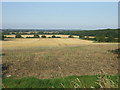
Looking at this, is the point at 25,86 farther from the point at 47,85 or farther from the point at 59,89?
the point at 59,89

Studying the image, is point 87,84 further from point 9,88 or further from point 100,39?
point 100,39

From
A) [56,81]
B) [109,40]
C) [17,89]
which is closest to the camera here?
[17,89]

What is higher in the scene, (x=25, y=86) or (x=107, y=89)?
(x=107, y=89)

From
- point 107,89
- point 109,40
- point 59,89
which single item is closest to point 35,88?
point 59,89

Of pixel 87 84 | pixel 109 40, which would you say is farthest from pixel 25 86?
pixel 109 40

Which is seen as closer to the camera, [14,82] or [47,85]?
[47,85]

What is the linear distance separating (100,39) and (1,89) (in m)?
65.7

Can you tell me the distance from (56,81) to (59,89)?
1330 millimetres

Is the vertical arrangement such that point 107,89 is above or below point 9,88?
above

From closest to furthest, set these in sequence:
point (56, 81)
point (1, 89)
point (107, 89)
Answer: point (107, 89)
point (1, 89)
point (56, 81)

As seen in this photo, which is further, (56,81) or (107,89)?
(56,81)

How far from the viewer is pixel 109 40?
2648 inches

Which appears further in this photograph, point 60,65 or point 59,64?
point 59,64

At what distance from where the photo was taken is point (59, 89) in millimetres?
6992
